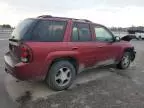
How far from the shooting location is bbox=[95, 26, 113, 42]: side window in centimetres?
618

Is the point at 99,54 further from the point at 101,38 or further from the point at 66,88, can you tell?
the point at 66,88

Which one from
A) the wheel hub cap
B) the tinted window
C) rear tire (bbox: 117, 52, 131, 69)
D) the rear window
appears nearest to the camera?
the rear window

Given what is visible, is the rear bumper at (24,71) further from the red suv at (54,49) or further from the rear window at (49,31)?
the rear window at (49,31)

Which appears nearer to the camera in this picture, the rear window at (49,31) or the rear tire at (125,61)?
the rear window at (49,31)

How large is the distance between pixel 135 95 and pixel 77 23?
94.5 inches

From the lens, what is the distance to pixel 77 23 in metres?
5.56

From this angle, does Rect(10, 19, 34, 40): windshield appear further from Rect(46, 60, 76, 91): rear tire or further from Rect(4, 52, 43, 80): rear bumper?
Rect(46, 60, 76, 91): rear tire

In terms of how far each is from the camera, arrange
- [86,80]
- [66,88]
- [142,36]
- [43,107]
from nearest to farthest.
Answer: [43,107], [66,88], [86,80], [142,36]

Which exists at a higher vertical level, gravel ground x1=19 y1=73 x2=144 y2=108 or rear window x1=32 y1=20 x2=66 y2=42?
rear window x1=32 y1=20 x2=66 y2=42

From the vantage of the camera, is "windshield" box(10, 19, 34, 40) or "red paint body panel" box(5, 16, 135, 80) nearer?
"red paint body panel" box(5, 16, 135, 80)

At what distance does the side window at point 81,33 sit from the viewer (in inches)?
213

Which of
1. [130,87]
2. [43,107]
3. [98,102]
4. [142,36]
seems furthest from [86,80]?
[142,36]

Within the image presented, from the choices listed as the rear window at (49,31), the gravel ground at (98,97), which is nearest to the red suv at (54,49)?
the rear window at (49,31)

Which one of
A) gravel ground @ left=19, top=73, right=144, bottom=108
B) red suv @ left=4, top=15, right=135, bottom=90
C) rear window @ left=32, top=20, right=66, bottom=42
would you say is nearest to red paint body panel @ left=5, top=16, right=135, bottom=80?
red suv @ left=4, top=15, right=135, bottom=90
